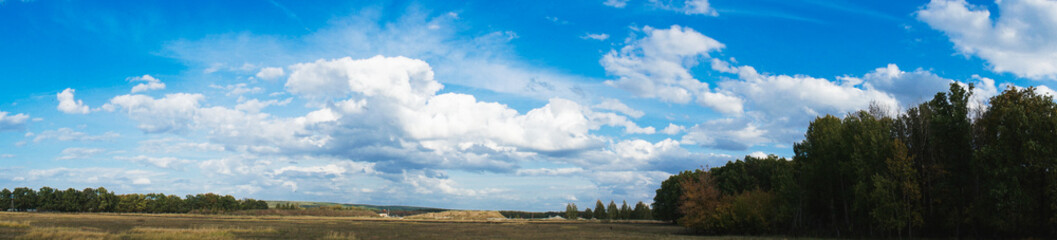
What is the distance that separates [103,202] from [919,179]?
204 metres

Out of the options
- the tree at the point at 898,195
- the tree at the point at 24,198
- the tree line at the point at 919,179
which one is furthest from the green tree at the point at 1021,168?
the tree at the point at 24,198

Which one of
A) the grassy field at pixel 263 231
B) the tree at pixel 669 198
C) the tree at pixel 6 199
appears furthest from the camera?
the tree at pixel 6 199

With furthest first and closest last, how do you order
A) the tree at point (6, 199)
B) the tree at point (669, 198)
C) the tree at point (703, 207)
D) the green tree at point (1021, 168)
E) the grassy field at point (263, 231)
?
the tree at point (6, 199)
the tree at point (669, 198)
the tree at point (703, 207)
the grassy field at point (263, 231)
the green tree at point (1021, 168)

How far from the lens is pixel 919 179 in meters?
46.9

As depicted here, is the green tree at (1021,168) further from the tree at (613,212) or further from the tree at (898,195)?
the tree at (613,212)

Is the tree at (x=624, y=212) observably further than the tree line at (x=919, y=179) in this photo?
Yes

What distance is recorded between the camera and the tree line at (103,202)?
16912 cm

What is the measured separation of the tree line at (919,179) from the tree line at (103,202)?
536ft

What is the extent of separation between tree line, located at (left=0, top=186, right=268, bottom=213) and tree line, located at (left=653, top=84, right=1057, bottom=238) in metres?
164

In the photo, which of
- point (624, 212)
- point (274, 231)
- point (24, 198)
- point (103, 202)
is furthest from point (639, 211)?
point (24, 198)

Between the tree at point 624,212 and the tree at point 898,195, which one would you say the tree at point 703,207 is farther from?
the tree at point 624,212

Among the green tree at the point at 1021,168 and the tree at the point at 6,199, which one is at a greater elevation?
the green tree at the point at 1021,168

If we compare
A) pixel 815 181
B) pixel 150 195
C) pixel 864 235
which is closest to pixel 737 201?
pixel 815 181

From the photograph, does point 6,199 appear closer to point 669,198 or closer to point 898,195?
point 669,198
